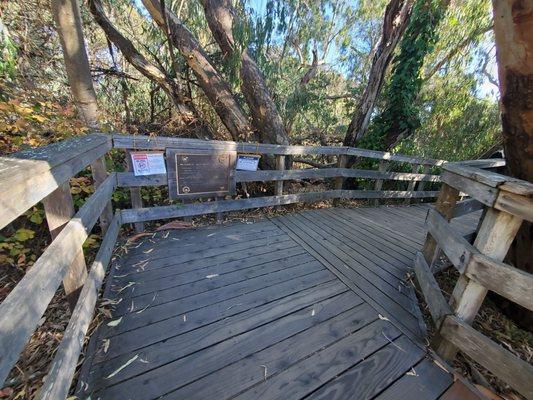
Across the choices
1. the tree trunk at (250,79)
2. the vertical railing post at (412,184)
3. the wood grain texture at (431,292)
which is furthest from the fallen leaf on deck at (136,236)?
the vertical railing post at (412,184)

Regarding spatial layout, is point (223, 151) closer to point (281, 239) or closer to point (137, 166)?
point (137, 166)

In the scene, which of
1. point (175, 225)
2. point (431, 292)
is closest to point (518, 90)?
point (431, 292)

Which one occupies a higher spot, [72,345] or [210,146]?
[210,146]

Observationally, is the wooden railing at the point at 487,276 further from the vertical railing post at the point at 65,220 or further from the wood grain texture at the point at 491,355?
the vertical railing post at the point at 65,220

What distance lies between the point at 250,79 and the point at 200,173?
2494 millimetres

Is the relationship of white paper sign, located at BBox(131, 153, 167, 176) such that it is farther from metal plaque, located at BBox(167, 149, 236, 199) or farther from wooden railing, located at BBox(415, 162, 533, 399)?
wooden railing, located at BBox(415, 162, 533, 399)

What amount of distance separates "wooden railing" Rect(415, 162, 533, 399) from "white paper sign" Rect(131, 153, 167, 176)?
306 centimetres

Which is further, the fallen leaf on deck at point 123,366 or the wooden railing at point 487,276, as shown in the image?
the fallen leaf on deck at point 123,366

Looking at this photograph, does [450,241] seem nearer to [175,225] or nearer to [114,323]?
[114,323]

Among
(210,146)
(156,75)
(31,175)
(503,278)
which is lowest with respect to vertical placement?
(503,278)

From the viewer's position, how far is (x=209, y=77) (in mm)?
4957

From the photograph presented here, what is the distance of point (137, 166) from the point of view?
9.91 feet

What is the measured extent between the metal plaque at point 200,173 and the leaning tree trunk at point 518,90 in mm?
2914

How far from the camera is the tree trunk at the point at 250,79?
4828 millimetres
